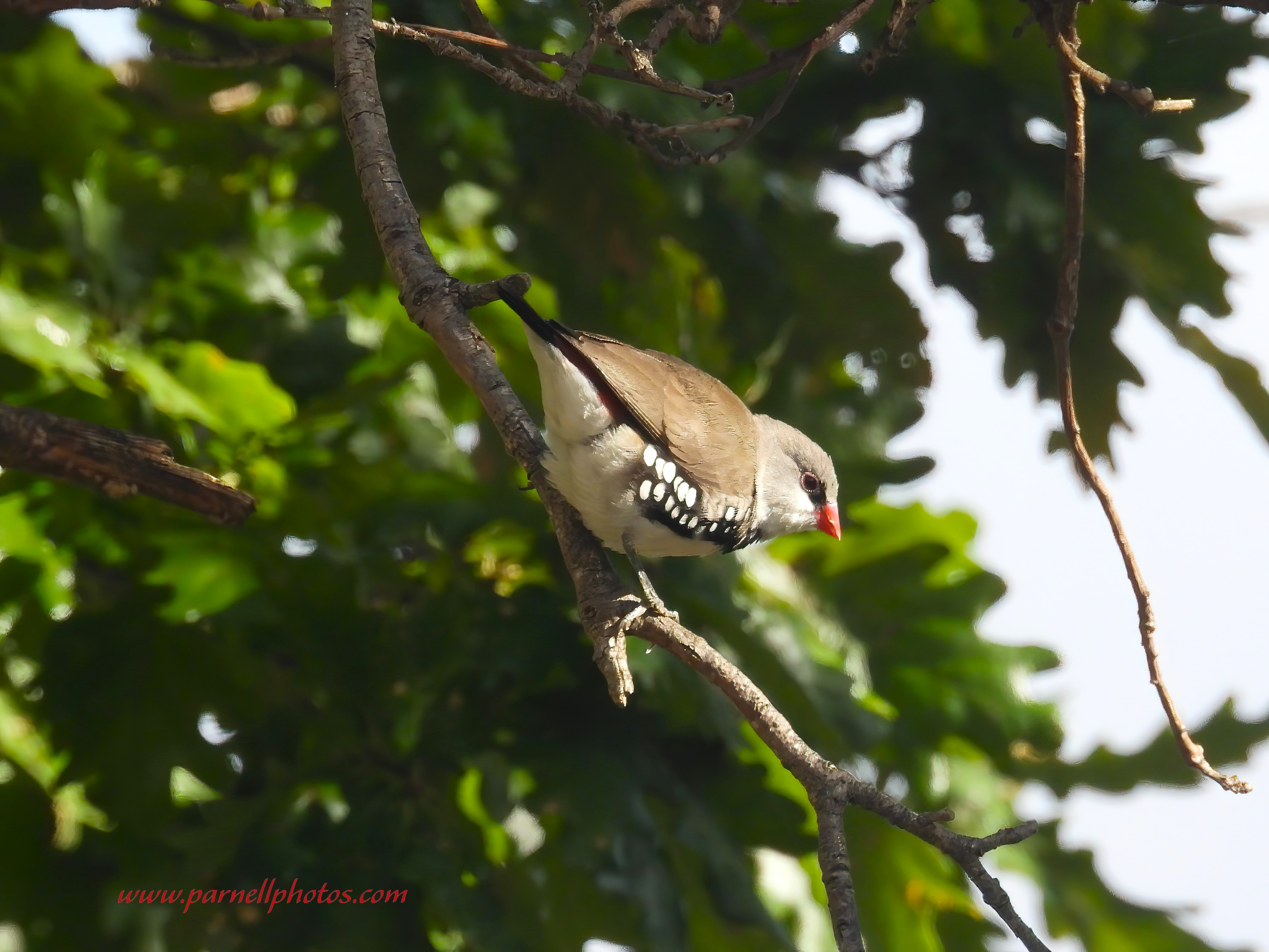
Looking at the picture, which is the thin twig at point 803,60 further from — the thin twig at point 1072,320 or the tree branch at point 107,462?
the tree branch at point 107,462

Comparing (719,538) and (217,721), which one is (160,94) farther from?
(719,538)

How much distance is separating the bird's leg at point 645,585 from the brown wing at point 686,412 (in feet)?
0.92

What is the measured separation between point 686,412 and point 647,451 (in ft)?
0.74

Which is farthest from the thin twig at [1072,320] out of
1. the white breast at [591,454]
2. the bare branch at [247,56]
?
the bare branch at [247,56]

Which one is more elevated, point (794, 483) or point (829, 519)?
point (794, 483)

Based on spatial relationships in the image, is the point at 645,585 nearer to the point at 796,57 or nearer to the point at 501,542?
the point at 501,542

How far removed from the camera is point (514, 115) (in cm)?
342

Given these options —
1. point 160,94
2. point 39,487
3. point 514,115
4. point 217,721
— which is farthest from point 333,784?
point 160,94

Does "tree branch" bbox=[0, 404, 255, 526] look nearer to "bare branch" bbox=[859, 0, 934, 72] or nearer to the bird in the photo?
the bird

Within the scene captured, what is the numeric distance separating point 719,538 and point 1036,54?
6.32ft

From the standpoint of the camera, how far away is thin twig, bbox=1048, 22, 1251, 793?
7.44 ft

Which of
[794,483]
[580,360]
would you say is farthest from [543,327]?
[794,483]

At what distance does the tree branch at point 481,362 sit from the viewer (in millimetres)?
2092

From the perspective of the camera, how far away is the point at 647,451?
2871mm
